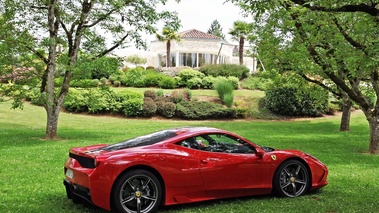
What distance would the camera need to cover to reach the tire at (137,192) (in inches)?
240

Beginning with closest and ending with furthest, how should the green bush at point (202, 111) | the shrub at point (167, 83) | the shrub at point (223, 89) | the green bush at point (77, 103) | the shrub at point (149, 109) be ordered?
the shrub at point (149, 109) → the green bush at point (202, 111) → the green bush at point (77, 103) → the shrub at point (223, 89) → the shrub at point (167, 83)

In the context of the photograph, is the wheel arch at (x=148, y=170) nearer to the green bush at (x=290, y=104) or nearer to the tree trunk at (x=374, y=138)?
the tree trunk at (x=374, y=138)

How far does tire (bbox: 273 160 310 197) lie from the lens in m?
7.47

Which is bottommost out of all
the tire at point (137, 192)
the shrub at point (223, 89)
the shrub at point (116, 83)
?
the tire at point (137, 192)

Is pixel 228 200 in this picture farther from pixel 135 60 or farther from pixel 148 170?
pixel 135 60

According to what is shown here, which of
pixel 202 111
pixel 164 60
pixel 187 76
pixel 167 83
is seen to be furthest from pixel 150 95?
pixel 164 60

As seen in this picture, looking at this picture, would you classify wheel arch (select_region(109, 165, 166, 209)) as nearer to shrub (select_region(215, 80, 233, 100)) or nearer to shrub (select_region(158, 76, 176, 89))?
shrub (select_region(215, 80, 233, 100))

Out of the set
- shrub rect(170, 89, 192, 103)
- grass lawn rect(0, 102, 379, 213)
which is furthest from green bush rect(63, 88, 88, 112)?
grass lawn rect(0, 102, 379, 213)

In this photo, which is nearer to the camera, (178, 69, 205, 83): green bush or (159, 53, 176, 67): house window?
(178, 69, 205, 83): green bush

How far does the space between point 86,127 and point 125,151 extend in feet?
56.8

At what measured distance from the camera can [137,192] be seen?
6.23 m

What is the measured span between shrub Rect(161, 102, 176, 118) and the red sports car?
21.7 m

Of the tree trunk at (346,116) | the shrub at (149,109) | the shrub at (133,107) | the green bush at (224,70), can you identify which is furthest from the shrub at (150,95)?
the tree trunk at (346,116)

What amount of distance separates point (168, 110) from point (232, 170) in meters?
22.4
